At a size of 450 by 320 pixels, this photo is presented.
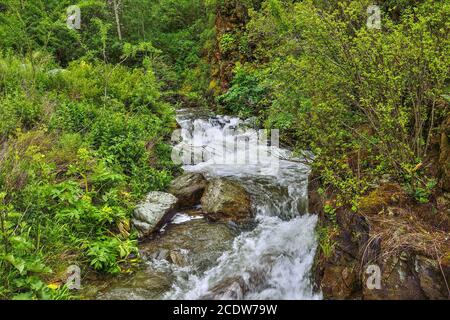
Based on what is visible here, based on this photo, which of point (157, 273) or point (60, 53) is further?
point (60, 53)

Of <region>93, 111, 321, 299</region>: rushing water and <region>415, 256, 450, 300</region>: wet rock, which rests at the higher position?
<region>415, 256, 450, 300</region>: wet rock

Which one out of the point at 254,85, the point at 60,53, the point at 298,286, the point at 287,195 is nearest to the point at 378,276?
the point at 298,286

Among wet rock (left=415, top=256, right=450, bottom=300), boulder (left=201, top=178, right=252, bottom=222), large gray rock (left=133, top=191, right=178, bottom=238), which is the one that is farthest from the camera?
boulder (left=201, top=178, right=252, bottom=222)

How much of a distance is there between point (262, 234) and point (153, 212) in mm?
1931

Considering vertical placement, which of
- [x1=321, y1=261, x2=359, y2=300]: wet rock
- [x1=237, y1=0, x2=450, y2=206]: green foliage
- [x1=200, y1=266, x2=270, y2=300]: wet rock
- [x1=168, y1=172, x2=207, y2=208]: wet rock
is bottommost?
[x1=200, y1=266, x2=270, y2=300]: wet rock

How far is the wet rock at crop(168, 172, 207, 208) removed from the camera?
710 cm

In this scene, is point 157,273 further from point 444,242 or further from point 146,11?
point 146,11

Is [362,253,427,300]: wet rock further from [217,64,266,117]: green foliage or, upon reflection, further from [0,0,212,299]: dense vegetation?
[217,64,266,117]: green foliage

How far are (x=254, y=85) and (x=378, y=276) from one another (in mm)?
9200

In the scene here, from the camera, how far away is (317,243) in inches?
209

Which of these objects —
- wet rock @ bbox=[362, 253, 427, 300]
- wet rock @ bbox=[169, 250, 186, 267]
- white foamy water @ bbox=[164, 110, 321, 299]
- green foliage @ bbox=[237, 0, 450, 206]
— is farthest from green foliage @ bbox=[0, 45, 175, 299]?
wet rock @ bbox=[362, 253, 427, 300]

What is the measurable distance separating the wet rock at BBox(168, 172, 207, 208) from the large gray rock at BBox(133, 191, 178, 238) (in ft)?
1.02

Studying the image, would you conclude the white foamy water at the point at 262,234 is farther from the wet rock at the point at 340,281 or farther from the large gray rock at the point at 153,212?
the large gray rock at the point at 153,212

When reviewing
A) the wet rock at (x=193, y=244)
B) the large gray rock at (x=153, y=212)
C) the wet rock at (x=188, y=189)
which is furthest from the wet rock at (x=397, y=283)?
the wet rock at (x=188, y=189)
